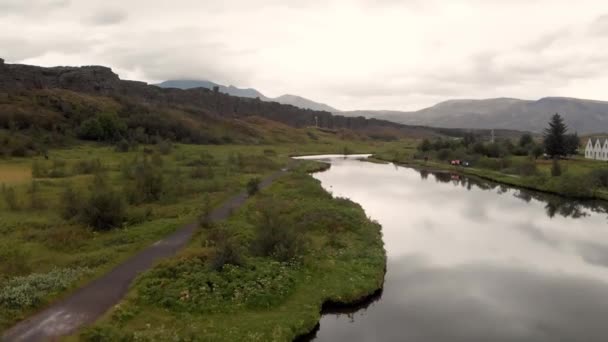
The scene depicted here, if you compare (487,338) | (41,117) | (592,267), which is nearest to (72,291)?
(487,338)

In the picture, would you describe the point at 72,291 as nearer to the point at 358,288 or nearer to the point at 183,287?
the point at 183,287

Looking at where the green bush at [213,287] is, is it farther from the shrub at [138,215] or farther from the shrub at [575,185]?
the shrub at [575,185]

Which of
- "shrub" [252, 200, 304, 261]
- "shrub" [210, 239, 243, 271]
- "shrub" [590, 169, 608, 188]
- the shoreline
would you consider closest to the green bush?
"shrub" [210, 239, 243, 271]

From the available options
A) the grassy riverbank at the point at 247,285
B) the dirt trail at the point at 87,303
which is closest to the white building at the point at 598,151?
the grassy riverbank at the point at 247,285

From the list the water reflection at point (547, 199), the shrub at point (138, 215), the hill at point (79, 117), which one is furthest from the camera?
the hill at point (79, 117)

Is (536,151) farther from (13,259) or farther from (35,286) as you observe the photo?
(35,286)
